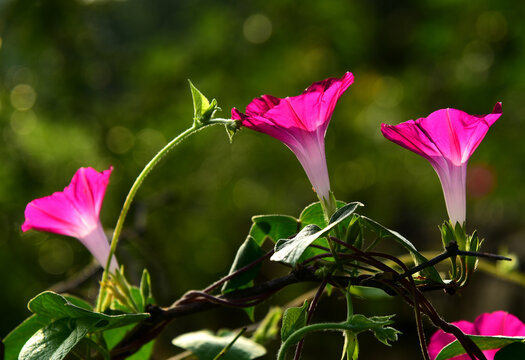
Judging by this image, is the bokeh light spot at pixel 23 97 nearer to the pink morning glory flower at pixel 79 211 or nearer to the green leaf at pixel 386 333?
the pink morning glory flower at pixel 79 211

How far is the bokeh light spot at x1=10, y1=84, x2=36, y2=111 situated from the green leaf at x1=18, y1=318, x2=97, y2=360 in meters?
2.05

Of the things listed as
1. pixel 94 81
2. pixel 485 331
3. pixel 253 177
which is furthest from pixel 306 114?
pixel 253 177

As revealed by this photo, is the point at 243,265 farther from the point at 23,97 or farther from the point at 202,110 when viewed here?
the point at 23,97

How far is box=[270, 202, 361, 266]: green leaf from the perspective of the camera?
0.29 metres

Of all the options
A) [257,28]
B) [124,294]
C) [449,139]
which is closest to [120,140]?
[257,28]

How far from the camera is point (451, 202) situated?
0.38 m

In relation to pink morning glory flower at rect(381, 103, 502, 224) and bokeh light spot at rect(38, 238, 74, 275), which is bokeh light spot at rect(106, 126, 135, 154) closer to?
bokeh light spot at rect(38, 238, 74, 275)

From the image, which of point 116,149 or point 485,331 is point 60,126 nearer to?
point 116,149

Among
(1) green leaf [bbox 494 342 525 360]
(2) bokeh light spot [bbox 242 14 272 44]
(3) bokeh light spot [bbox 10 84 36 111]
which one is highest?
(3) bokeh light spot [bbox 10 84 36 111]

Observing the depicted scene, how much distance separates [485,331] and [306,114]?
8.6 inches

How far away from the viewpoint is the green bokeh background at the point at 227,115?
2203mm

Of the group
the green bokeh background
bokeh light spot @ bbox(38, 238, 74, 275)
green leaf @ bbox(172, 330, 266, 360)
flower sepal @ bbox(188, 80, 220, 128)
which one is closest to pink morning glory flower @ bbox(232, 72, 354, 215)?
flower sepal @ bbox(188, 80, 220, 128)

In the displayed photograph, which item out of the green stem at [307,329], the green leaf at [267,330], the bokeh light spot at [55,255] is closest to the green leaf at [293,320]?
the green stem at [307,329]

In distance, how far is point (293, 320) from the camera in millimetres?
347
